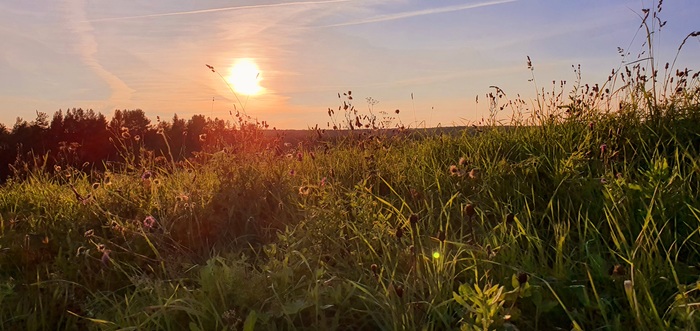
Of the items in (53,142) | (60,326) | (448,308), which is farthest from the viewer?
(53,142)

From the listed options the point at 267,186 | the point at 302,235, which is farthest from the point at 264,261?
the point at 267,186

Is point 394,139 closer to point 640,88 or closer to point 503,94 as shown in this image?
point 503,94

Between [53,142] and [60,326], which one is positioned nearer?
[60,326]

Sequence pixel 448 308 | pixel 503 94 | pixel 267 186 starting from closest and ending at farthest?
1. pixel 448 308
2. pixel 267 186
3. pixel 503 94

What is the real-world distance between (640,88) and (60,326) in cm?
452

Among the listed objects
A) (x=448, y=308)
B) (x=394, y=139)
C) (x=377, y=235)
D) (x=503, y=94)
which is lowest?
(x=448, y=308)

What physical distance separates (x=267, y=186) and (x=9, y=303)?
5.87 ft

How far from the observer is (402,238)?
2.84 metres

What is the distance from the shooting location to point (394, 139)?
580cm

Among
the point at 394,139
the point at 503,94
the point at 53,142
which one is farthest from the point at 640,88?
the point at 53,142

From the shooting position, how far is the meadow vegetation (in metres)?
2.12

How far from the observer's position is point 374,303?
7.18ft

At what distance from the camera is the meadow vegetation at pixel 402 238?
6.95 ft

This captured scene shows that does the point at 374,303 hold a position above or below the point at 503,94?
below
